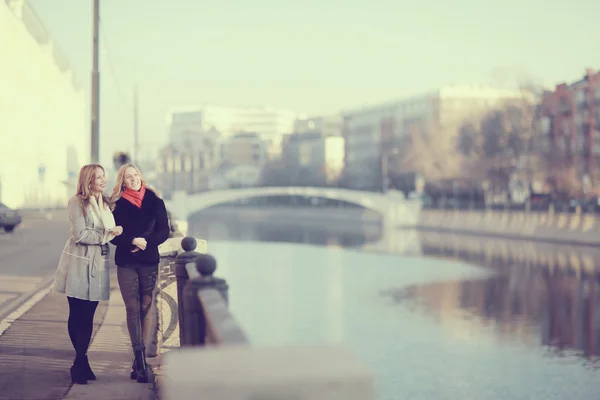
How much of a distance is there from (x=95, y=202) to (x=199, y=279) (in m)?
0.99

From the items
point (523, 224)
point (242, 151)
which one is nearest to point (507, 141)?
point (523, 224)

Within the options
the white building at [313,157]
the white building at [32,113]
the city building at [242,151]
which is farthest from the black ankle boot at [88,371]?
the city building at [242,151]

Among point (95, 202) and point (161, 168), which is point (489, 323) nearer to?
point (95, 202)

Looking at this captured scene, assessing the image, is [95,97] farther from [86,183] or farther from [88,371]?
[86,183]

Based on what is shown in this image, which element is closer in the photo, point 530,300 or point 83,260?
point 83,260

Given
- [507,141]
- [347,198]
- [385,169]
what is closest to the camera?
[507,141]

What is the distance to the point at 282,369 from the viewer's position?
3611 millimetres

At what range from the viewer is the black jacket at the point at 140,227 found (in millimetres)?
7082

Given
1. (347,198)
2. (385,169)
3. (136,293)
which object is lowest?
(347,198)

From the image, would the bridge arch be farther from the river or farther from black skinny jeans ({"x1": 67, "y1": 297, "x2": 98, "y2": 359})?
black skinny jeans ({"x1": 67, "y1": 297, "x2": 98, "y2": 359})

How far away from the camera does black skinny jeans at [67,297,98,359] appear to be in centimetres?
712

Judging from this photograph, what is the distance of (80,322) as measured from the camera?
7.18 meters

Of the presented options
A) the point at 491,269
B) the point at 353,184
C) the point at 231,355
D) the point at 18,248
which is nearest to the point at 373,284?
the point at 491,269

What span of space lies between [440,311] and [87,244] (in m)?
25.1
